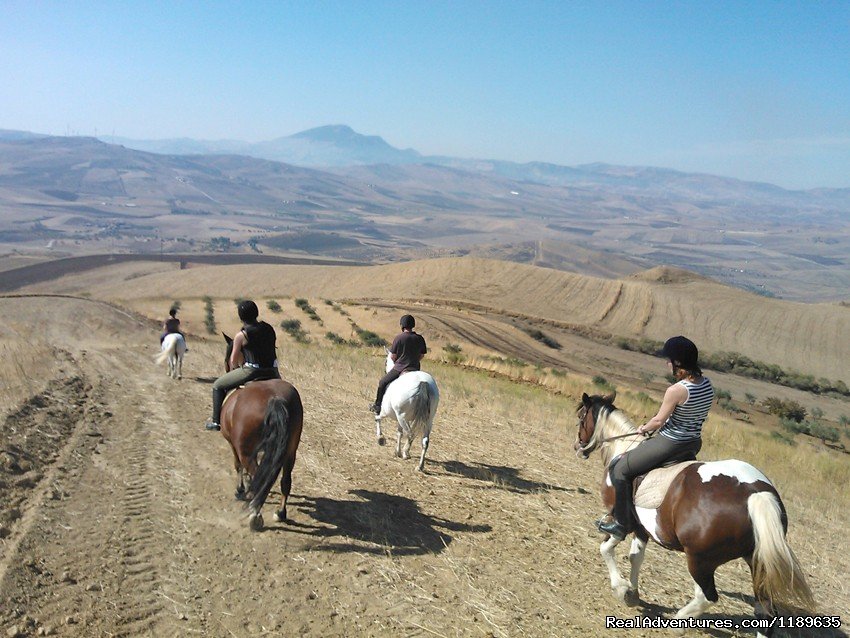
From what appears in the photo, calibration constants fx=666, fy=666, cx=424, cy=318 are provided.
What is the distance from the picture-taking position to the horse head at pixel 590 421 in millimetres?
7684

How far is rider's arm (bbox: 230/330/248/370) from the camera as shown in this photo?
29.6ft

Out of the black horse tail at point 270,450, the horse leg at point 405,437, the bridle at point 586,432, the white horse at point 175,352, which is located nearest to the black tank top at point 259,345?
the black horse tail at point 270,450

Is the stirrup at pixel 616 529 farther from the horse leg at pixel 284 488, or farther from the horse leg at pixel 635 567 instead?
the horse leg at pixel 284 488

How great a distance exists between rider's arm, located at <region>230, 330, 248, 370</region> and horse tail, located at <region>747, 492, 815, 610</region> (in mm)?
6334

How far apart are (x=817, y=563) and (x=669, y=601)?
358 cm

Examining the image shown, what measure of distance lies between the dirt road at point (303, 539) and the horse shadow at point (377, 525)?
3cm

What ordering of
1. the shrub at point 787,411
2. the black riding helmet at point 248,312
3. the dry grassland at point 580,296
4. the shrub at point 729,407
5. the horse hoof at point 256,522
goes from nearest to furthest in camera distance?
the horse hoof at point 256,522 < the black riding helmet at point 248,312 < the shrub at point 729,407 < the shrub at point 787,411 < the dry grassland at point 580,296

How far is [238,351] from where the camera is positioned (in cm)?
924

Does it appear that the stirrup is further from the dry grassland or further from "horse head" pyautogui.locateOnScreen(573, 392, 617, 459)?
the dry grassland

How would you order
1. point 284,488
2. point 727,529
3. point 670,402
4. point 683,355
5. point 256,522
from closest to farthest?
point 727,529 < point 670,402 < point 683,355 < point 256,522 < point 284,488

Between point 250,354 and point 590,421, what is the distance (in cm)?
453

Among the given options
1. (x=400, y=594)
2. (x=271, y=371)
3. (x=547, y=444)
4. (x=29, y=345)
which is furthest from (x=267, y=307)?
(x=400, y=594)

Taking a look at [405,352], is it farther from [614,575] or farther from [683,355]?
[683,355]

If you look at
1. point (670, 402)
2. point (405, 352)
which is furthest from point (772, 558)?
point (405, 352)
